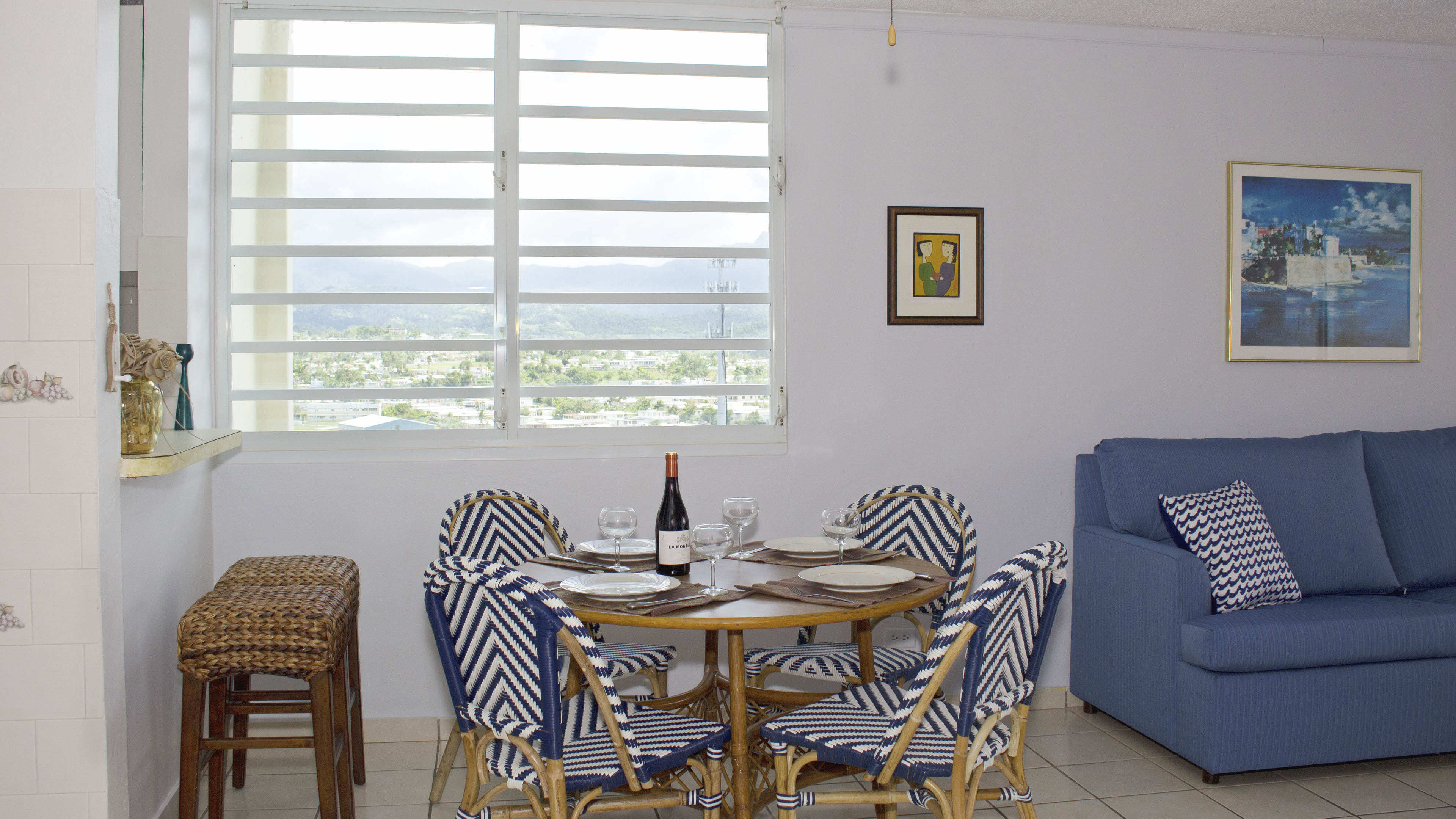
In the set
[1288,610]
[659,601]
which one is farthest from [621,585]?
[1288,610]

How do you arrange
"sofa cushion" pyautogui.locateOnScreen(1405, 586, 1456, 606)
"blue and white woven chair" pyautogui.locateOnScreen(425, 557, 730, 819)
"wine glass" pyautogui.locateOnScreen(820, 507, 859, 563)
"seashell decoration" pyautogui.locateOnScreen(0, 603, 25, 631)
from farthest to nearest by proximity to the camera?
1. "sofa cushion" pyautogui.locateOnScreen(1405, 586, 1456, 606)
2. "wine glass" pyautogui.locateOnScreen(820, 507, 859, 563)
3. "seashell decoration" pyautogui.locateOnScreen(0, 603, 25, 631)
4. "blue and white woven chair" pyautogui.locateOnScreen(425, 557, 730, 819)

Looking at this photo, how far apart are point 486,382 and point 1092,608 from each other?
2.28 meters

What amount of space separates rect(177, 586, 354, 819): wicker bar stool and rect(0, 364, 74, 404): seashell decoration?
1.90 feet

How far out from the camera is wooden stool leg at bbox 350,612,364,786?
2.82m

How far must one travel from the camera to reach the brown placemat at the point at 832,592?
206cm

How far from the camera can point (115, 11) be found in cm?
225

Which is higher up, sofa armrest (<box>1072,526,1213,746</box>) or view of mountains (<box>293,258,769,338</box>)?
view of mountains (<box>293,258,769,338</box>)

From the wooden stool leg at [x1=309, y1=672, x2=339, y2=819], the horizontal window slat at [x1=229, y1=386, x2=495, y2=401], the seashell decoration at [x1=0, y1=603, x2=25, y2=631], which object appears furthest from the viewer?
the horizontal window slat at [x1=229, y1=386, x2=495, y2=401]

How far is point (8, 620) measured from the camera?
2123 mm

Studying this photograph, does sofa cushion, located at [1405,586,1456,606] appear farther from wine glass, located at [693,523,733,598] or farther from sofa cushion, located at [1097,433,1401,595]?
wine glass, located at [693,523,733,598]

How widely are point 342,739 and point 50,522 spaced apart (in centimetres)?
93

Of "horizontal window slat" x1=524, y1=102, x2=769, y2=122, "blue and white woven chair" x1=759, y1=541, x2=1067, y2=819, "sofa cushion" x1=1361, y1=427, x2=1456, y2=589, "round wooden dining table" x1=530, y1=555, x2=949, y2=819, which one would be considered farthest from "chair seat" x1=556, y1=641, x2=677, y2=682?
"sofa cushion" x1=1361, y1=427, x2=1456, y2=589

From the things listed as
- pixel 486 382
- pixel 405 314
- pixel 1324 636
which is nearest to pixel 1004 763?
pixel 1324 636

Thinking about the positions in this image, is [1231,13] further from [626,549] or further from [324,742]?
[324,742]
